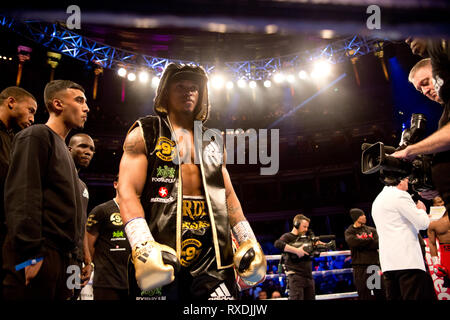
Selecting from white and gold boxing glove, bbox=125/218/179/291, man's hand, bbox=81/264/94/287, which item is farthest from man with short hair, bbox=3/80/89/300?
white and gold boxing glove, bbox=125/218/179/291

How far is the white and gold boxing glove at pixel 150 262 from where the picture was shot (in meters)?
1.21

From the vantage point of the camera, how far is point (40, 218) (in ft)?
5.70

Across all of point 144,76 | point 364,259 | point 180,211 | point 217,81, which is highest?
point 144,76

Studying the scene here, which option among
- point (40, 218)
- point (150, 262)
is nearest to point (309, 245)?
point (40, 218)

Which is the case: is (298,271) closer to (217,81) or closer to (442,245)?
(442,245)

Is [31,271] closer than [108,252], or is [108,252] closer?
[31,271]

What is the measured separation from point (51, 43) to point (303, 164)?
13.8m

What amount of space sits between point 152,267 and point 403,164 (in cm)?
148

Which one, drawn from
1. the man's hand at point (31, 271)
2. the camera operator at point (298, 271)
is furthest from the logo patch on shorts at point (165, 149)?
the camera operator at point (298, 271)

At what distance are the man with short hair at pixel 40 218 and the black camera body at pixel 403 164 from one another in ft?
6.00

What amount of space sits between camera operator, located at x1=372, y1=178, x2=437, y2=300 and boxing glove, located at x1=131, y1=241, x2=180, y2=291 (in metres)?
2.71

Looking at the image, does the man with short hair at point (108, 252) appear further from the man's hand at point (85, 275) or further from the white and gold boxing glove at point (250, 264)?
the white and gold boxing glove at point (250, 264)

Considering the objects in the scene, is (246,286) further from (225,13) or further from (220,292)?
(225,13)

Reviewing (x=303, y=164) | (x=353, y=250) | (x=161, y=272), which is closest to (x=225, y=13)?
(x=161, y=272)
